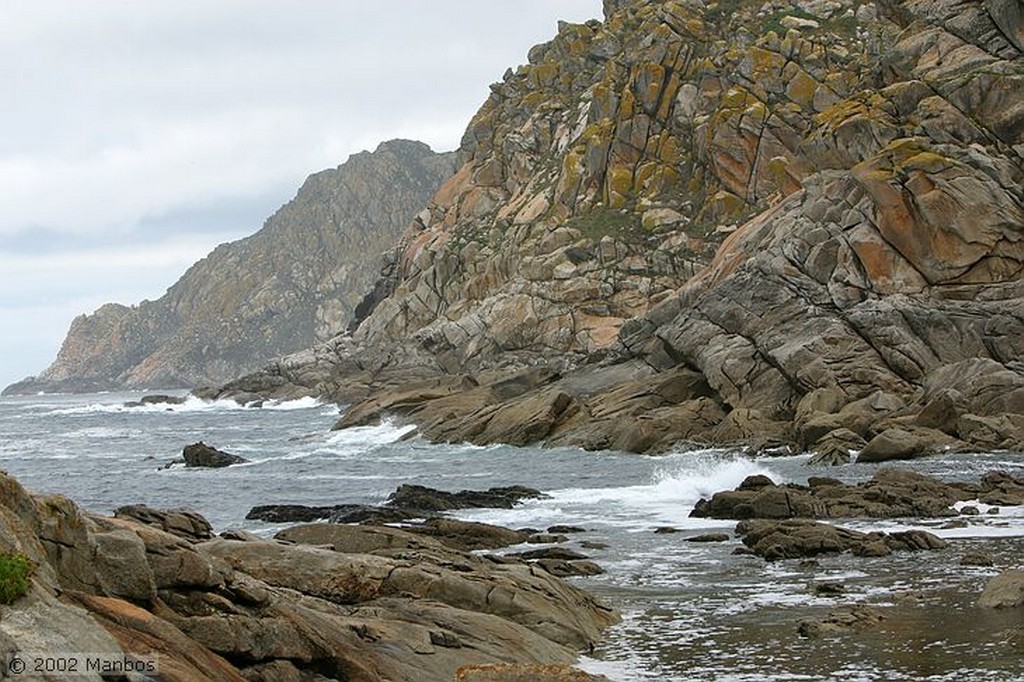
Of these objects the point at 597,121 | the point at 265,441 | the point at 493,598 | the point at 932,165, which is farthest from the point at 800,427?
the point at 597,121

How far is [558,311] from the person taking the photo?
97.1 m

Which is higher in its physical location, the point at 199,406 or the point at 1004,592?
the point at 199,406

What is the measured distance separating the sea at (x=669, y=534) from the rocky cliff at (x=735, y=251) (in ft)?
15.8

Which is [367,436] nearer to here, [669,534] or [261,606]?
[669,534]

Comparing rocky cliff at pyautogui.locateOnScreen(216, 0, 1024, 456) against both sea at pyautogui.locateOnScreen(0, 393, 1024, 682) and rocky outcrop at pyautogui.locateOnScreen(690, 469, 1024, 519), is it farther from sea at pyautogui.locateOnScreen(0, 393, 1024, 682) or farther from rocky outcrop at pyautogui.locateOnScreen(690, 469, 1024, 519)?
rocky outcrop at pyautogui.locateOnScreen(690, 469, 1024, 519)

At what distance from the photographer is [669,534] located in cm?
3100

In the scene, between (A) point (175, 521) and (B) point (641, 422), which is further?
(B) point (641, 422)

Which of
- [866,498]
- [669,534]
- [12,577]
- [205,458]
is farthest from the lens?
[205,458]

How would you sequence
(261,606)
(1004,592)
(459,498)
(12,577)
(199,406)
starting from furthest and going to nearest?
1. (199,406)
2. (459,498)
3. (1004,592)
4. (261,606)
5. (12,577)

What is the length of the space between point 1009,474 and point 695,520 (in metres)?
11.2

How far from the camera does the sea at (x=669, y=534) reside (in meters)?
17.3

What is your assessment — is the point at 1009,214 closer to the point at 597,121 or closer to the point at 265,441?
the point at 265,441

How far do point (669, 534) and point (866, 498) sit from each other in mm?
6393

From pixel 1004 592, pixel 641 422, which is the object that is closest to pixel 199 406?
pixel 641 422
